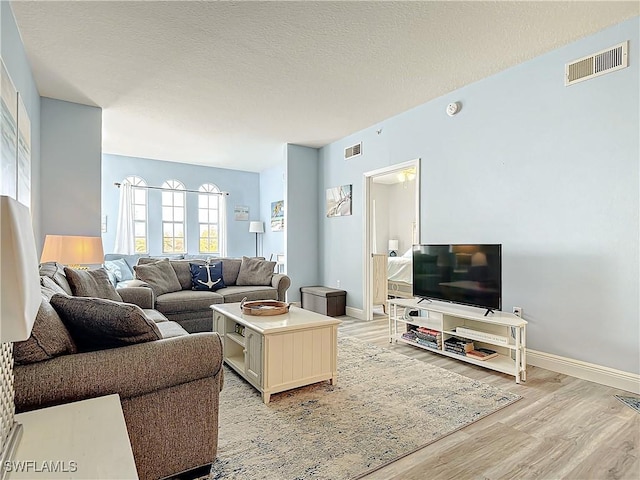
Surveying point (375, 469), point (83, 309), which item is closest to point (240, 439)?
point (375, 469)

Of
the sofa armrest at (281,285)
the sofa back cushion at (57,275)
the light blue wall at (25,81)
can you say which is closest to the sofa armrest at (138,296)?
the sofa back cushion at (57,275)

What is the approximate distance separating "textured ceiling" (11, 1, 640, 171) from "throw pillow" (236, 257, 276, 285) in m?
1.92

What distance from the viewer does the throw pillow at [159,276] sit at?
406 centimetres

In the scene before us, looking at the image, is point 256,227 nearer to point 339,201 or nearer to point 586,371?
point 339,201

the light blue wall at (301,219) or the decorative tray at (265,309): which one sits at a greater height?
the light blue wall at (301,219)

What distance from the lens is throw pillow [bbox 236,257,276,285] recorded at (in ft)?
15.6

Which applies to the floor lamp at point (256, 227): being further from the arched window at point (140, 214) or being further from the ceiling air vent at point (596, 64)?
the ceiling air vent at point (596, 64)

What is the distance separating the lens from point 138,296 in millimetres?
3416

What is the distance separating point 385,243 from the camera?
8.80 metres

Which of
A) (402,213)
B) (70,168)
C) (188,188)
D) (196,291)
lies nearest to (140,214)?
(188,188)

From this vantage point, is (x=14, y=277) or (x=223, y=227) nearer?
(x=14, y=277)

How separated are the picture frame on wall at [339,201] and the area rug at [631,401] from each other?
3594 mm

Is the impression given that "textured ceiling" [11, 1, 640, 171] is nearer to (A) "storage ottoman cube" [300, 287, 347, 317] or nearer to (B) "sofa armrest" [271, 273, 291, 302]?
(B) "sofa armrest" [271, 273, 291, 302]

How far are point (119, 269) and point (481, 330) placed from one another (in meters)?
5.00
